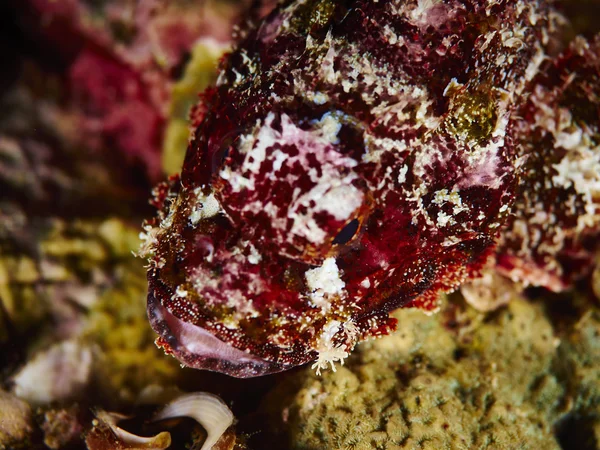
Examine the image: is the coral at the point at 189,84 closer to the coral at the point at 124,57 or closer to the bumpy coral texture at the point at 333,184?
the coral at the point at 124,57

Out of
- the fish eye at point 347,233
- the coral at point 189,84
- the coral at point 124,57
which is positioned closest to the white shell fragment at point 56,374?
the coral at point 189,84

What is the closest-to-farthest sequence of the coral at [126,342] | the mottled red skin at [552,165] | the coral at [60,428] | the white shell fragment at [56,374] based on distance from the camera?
the coral at [60,428], the mottled red skin at [552,165], the white shell fragment at [56,374], the coral at [126,342]

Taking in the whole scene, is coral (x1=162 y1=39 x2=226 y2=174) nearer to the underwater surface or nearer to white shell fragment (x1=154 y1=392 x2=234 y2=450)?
the underwater surface

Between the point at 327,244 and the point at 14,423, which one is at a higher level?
→ the point at 327,244

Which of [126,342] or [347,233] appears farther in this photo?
[126,342]

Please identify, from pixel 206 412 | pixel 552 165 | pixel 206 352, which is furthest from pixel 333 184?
pixel 552 165

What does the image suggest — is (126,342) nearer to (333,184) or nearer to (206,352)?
(206,352)
